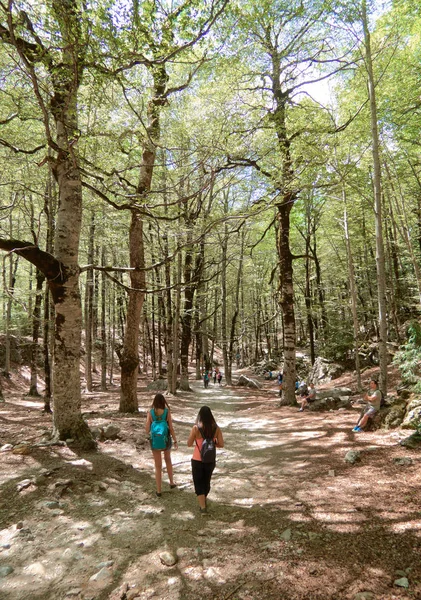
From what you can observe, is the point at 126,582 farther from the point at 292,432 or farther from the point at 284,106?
the point at 284,106

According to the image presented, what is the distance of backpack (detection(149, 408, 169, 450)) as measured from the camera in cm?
481

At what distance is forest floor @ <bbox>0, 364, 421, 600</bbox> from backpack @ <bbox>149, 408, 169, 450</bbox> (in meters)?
0.77

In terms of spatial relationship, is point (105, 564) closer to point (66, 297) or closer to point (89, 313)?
point (66, 297)

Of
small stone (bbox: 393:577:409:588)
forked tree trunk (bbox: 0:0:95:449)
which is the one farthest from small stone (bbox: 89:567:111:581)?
forked tree trunk (bbox: 0:0:95:449)

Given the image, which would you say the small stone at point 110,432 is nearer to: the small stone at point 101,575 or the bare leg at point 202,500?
the bare leg at point 202,500

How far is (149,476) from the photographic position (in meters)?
5.45

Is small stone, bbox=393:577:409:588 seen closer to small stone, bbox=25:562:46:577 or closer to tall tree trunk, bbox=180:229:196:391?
small stone, bbox=25:562:46:577

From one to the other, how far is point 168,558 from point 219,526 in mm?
893

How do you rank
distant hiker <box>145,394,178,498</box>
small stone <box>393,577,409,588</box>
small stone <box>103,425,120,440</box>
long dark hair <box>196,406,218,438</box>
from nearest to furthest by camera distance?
small stone <box>393,577,409,588</box>, long dark hair <box>196,406,218,438</box>, distant hiker <box>145,394,178,498</box>, small stone <box>103,425,120,440</box>

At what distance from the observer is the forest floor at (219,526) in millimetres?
→ 2727

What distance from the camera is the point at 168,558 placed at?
3174mm

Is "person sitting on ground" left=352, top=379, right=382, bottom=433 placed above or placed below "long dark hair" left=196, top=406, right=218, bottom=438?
below

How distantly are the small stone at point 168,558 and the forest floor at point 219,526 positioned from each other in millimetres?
12

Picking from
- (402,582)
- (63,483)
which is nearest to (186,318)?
(63,483)
